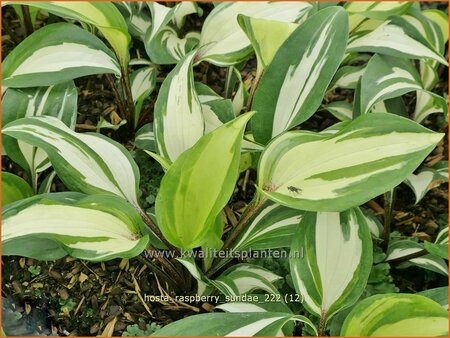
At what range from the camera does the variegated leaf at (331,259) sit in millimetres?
790

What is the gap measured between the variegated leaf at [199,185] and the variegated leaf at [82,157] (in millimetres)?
120

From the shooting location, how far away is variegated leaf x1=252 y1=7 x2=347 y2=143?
0.83 meters

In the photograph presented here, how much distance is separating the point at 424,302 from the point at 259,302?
0.24 m

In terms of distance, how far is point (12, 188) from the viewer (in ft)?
2.98

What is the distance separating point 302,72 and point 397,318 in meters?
0.37

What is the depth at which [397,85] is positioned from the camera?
953mm

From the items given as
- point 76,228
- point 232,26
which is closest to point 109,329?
point 76,228

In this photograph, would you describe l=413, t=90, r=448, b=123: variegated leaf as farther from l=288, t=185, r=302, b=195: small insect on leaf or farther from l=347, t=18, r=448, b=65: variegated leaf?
l=288, t=185, r=302, b=195: small insect on leaf

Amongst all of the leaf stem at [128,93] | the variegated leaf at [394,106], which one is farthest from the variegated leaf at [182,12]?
the variegated leaf at [394,106]

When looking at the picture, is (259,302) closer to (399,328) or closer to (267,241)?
(267,241)

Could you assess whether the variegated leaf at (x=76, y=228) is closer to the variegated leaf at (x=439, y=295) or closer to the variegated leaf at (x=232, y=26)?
the variegated leaf at (x=232, y=26)

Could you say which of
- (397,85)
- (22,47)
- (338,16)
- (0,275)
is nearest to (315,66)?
(338,16)

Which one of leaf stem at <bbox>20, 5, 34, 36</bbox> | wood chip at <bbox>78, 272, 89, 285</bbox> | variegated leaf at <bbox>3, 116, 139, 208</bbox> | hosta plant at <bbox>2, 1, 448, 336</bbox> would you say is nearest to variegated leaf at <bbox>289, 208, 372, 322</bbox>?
hosta plant at <bbox>2, 1, 448, 336</bbox>

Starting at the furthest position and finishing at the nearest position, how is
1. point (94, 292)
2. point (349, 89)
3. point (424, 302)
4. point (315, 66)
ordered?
point (349, 89), point (94, 292), point (315, 66), point (424, 302)
